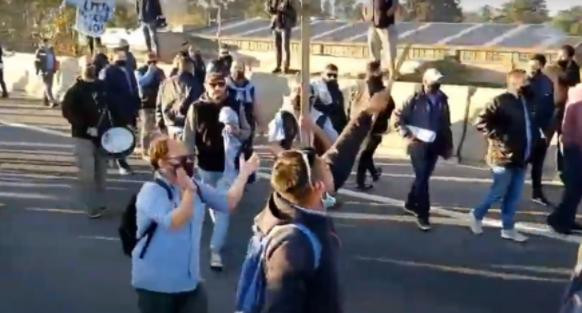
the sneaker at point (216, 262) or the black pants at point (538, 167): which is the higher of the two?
the black pants at point (538, 167)

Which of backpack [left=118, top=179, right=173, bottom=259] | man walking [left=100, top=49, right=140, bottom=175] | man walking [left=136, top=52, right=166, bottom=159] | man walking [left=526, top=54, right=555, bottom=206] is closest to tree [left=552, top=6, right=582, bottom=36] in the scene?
man walking [left=136, top=52, right=166, bottom=159]

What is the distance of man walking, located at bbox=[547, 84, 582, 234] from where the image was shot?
10039 mm

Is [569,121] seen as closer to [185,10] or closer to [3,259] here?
[3,259]

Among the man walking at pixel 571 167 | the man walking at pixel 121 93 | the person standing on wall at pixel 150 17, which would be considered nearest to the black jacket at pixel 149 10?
the person standing on wall at pixel 150 17

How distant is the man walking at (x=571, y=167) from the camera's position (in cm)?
1004

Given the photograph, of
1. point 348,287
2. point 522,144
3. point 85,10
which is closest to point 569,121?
point 522,144

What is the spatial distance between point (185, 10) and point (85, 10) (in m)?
21.7

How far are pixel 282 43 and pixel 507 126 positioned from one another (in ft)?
33.4

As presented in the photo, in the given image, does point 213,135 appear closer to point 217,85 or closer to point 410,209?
point 217,85

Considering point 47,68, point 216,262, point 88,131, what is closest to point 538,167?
point 216,262

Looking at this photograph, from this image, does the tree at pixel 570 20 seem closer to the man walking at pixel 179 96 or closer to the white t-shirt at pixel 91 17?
the white t-shirt at pixel 91 17

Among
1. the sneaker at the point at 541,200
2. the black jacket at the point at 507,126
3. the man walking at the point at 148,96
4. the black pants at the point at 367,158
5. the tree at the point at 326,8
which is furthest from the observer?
the man walking at the point at 148,96

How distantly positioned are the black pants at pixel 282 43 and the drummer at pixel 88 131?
7.87 m

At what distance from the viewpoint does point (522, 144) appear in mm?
9695
